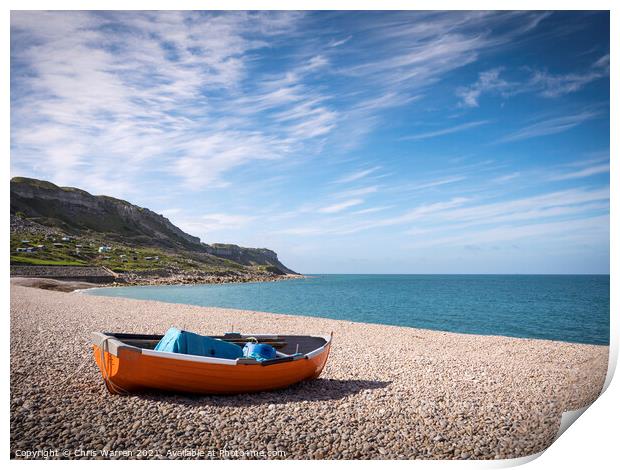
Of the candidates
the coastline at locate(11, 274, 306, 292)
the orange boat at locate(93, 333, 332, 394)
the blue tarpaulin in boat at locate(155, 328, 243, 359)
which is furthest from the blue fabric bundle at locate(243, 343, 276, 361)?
the coastline at locate(11, 274, 306, 292)

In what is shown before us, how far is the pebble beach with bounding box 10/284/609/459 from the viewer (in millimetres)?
5105

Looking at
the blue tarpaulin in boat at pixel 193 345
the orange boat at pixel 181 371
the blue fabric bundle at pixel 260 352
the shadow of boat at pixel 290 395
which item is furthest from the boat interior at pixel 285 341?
the blue tarpaulin in boat at pixel 193 345

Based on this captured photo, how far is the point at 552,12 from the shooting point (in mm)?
7316

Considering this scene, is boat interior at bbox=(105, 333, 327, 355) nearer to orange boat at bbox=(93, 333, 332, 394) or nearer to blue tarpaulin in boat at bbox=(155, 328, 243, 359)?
orange boat at bbox=(93, 333, 332, 394)

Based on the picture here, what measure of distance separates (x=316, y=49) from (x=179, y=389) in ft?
21.8

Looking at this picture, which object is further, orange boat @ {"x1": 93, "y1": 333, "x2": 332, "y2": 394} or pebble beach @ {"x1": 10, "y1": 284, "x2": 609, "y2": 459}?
orange boat @ {"x1": 93, "y1": 333, "x2": 332, "y2": 394}

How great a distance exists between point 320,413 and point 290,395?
1062 mm

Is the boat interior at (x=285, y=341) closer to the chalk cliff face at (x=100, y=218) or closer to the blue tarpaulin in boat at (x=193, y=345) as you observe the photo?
the blue tarpaulin in boat at (x=193, y=345)

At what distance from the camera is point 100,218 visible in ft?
302

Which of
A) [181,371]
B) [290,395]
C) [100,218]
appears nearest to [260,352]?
[290,395]

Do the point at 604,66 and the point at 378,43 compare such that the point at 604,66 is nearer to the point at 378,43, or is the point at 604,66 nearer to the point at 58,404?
the point at 378,43

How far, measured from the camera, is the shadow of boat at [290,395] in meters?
6.20

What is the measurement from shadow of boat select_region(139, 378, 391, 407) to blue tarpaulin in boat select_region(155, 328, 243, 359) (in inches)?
27.0
